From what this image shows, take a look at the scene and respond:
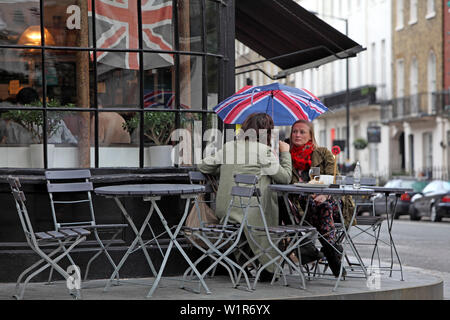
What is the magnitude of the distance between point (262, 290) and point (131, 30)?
3185 mm

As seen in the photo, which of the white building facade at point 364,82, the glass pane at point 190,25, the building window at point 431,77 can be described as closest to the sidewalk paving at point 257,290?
the glass pane at point 190,25

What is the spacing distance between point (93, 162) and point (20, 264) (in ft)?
4.28

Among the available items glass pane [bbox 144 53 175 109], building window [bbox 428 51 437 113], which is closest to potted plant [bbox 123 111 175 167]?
glass pane [bbox 144 53 175 109]

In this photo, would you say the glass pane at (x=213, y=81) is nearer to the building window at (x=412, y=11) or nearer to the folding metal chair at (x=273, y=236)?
the folding metal chair at (x=273, y=236)

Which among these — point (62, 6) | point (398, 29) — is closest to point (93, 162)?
point (62, 6)

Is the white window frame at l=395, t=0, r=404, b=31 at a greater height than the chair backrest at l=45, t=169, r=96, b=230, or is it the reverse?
the white window frame at l=395, t=0, r=404, b=31

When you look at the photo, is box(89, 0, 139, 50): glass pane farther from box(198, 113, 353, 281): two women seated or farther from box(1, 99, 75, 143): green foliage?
box(198, 113, 353, 281): two women seated

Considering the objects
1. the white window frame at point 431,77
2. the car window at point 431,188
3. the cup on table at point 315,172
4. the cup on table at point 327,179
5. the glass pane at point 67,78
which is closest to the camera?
the cup on table at point 315,172

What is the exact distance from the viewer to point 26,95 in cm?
1015

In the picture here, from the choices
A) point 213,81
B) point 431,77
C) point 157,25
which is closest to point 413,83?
point 431,77

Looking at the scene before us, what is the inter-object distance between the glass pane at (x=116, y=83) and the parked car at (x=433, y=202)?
1929 cm

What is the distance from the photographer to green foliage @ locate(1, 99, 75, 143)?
10086mm

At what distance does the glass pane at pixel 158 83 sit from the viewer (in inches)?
416

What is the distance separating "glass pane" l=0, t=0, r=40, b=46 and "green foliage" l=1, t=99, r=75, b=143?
0.67 m
